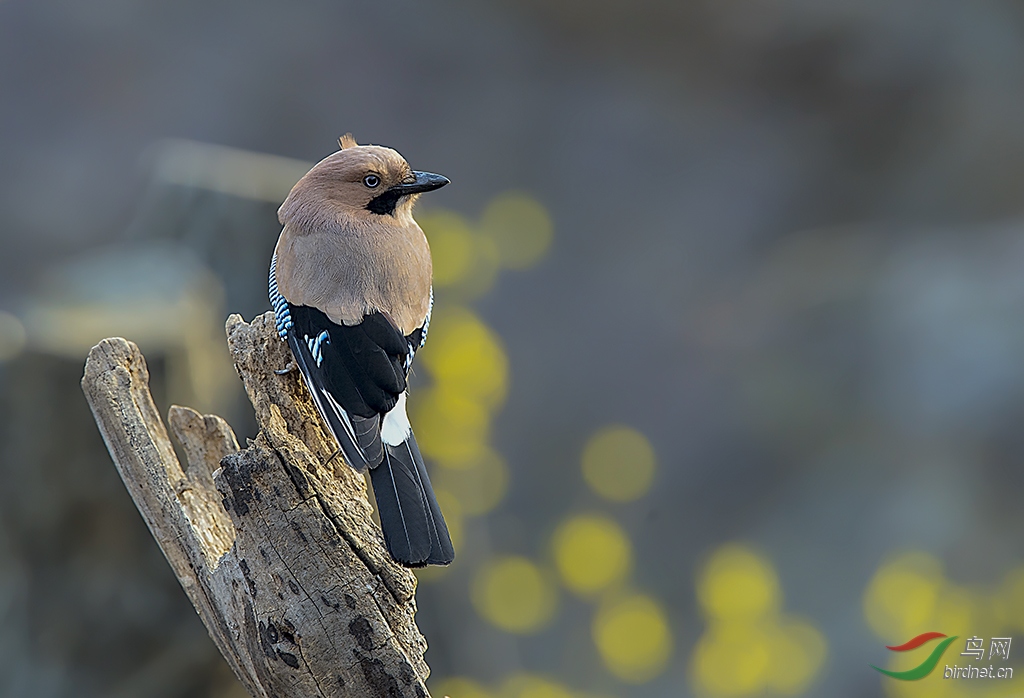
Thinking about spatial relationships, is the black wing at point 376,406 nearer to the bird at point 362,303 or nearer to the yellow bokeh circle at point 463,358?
the bird at point 362,303

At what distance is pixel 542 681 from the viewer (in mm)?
4477

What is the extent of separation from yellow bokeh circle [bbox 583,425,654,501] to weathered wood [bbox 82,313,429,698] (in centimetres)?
284

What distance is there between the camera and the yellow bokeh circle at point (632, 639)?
4.39 m

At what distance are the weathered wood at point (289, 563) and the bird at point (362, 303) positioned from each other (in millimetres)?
116

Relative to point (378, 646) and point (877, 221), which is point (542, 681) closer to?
point (378, 646)

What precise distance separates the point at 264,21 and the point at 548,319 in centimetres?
303

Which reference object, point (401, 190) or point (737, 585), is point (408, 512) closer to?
point (401, 190)

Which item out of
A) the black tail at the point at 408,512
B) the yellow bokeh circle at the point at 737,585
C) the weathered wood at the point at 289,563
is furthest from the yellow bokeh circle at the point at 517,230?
the black tail at the point at 408,512

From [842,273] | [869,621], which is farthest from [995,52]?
[869,621]

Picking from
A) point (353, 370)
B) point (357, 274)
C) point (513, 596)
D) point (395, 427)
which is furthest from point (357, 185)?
point (513, 596)

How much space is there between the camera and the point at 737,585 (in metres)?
4.40

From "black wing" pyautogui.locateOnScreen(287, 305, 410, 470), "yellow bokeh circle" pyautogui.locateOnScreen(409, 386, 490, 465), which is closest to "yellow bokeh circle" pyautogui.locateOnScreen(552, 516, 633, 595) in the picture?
"yellow bokeh circle" pyautogui.locateOnScreen(409, 386, 490, 465)

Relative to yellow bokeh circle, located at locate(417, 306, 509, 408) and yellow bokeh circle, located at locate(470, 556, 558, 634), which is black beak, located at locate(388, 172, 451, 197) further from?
yellow bokeh circle, located at locate(470, 556, 558, 634)

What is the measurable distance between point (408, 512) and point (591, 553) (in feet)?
9.83
